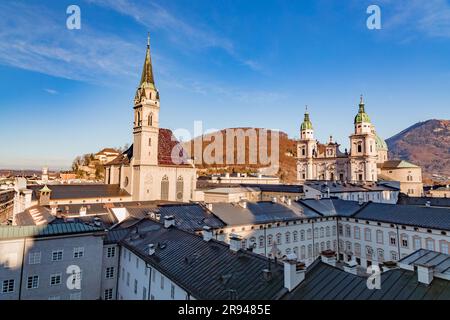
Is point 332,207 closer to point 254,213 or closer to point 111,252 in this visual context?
point 254,213

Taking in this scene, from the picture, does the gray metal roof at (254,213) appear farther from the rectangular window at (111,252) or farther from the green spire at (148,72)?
the green spire at (148,72)

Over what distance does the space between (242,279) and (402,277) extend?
19.5ft

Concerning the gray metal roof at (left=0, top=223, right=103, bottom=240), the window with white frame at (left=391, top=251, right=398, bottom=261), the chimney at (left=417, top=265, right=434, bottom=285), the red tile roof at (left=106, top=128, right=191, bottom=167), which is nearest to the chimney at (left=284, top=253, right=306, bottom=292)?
the chimney at (left=417, top=265, right=434, bottom=285)

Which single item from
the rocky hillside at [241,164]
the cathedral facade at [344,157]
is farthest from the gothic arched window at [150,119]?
the rocky hillside at [241,164]

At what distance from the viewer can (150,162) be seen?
5416 cm

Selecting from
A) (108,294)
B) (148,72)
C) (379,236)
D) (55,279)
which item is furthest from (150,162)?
(379,236)

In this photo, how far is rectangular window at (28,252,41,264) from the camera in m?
19.4

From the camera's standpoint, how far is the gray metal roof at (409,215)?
30453mm

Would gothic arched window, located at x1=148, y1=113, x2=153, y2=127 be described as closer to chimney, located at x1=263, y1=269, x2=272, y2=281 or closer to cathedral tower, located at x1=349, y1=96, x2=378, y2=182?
chimney, located at x1=263, y1=269, x2=272, y2=281

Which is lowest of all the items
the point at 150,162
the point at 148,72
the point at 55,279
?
the point at 55,279

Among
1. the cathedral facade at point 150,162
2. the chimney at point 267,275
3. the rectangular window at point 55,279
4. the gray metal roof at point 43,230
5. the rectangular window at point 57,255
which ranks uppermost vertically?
the cathedral facade at point 150,162

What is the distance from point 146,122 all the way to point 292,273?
48.2 metres
